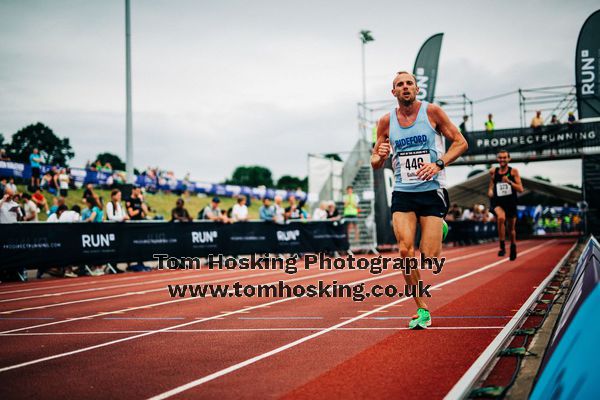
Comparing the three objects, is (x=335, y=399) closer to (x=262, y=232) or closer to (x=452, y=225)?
(x=262, y=232)

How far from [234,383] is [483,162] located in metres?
29.3

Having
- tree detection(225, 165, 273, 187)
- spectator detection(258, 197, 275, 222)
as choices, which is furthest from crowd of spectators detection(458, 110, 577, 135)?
tree detection(225, 165, 273, 187)

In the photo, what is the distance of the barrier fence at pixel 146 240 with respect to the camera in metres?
13.8

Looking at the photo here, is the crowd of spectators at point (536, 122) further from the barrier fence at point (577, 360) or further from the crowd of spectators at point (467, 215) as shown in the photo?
the barrier fence at point (577, 360)

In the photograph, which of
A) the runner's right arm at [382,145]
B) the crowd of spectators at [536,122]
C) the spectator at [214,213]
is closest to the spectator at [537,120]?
the crowd of spectators at [536,122]

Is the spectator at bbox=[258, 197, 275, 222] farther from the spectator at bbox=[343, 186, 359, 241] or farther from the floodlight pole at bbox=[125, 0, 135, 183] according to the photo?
the floodlight pole at bbox=[125, 0, 135, 183]

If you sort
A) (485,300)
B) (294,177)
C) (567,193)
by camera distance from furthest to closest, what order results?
(294,177) < (567,193) < (485,300)

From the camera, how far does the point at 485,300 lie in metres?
7.77

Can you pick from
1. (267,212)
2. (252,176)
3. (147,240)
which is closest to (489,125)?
(267,212)

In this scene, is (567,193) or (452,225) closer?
(452,225)

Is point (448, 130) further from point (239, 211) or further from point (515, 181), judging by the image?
point (239, 211)

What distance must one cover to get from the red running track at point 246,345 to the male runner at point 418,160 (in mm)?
887

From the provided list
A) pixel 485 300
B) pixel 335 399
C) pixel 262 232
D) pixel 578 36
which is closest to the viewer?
pixel 335 399

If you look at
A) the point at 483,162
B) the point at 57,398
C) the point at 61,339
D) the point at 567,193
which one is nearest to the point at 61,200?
the point at 61,339
